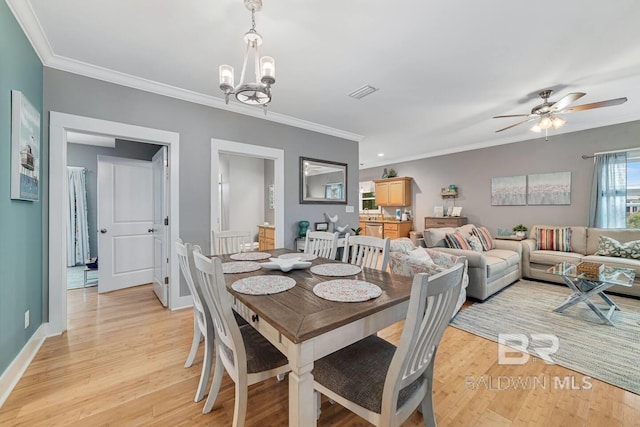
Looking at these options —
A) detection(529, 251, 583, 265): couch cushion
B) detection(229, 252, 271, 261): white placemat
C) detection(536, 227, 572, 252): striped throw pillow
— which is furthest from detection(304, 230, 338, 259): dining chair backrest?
detection(536, 227, 572, 252): striped throw pillow

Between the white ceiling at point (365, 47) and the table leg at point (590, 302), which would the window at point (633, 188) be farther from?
the table leg at point (590, 302)

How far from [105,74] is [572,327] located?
5.13 m

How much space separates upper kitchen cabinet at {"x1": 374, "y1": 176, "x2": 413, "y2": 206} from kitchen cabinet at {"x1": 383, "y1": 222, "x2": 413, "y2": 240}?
0.56 meters

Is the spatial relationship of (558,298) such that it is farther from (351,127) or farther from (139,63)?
(139,63)

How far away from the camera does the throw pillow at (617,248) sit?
3414 millimetres

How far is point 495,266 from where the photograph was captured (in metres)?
3.30

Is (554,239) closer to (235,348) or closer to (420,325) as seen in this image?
(420,325)

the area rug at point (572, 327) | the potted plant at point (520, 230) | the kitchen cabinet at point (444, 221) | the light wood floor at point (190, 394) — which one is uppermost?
the kitchen cabinet at point (444, 221)

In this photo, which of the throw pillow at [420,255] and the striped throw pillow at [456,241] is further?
the striped throw pillow at [456,241]

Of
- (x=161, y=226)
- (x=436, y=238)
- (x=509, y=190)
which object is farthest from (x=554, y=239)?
(x=161, y=226)

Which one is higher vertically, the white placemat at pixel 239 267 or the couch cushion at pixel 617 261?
the white placemat at pixel 239 267

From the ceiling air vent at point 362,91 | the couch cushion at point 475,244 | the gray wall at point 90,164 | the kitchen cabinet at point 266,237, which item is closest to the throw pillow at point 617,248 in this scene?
the couch cushion at point 475,244

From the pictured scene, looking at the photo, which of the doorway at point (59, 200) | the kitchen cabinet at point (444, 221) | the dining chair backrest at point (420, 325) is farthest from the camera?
the kitchen cabinet at point (444, 221)

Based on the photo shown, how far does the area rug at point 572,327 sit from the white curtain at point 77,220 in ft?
21.7
